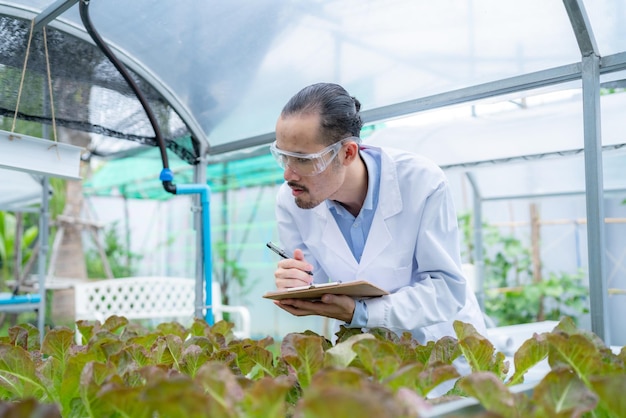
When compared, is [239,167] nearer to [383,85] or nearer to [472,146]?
[472,146]

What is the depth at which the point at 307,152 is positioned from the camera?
1.41 m

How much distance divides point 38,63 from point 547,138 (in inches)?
92.8

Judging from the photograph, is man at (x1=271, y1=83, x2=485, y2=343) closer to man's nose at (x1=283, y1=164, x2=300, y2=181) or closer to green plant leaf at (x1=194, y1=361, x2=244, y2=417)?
man's nose at (x1=283, y1=164, x2=300, y2=181)

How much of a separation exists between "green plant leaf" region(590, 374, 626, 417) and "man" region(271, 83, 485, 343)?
2.36ft

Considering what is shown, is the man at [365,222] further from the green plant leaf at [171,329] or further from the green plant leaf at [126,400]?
the green plant leaf at [126,400]

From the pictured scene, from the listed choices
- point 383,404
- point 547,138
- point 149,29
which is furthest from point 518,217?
point 383,404

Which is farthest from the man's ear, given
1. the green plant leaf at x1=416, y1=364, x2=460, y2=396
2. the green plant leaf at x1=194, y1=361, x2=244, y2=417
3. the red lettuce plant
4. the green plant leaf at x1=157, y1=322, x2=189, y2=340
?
the green plant leaf at x1=194, y1=361, x2=244, y2=417

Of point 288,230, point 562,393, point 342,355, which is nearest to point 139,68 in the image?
point 288,230

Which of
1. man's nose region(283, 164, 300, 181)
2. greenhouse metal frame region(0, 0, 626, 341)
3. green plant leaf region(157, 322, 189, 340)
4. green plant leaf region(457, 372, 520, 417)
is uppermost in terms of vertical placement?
greenhouse metal frame region(0, 0, 626, 341)

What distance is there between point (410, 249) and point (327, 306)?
0.35 meters

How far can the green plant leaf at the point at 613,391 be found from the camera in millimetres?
565

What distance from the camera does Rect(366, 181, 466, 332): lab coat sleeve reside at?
4.33 feet

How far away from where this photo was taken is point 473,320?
1.59 metres

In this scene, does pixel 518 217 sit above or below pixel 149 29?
below
